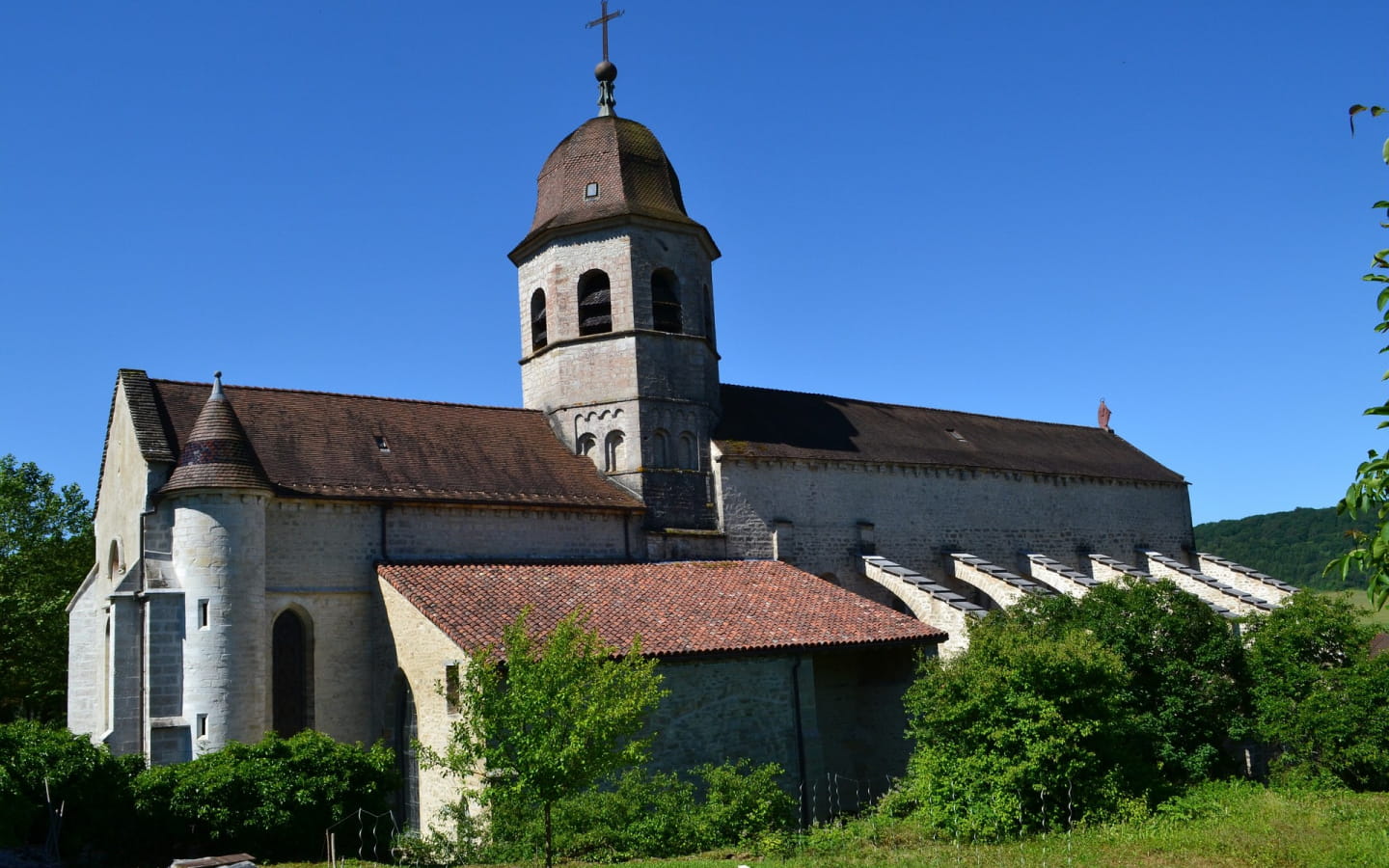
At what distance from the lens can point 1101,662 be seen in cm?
1727

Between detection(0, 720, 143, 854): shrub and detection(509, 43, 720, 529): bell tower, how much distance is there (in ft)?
39.5

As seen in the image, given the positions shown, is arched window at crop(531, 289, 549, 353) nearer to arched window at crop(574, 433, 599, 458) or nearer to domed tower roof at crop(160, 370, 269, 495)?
arched window at crop(574, 433, 599, 458)

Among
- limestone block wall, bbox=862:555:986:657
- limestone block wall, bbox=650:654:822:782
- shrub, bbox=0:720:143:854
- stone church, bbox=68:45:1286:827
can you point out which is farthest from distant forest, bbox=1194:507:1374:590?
shrub, bbox=0:720:143:854

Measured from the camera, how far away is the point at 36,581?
29.9 m

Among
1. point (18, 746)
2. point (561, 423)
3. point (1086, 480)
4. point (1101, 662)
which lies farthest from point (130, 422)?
point (1086, 480)

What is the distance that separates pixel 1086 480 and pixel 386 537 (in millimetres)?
21872

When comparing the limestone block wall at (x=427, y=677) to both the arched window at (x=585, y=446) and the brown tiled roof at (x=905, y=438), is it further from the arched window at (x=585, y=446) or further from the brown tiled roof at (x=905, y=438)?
the brown tiled roof at (x=905, y=438)

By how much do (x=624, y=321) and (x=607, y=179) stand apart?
364 cm

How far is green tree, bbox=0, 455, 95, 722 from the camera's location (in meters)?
29.0

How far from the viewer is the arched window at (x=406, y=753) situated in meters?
18.9

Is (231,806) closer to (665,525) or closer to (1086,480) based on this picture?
(665,525)

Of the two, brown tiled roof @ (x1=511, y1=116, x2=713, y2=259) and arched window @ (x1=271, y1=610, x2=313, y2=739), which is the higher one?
brown tiled roof @ (x1=511, y1=116, x2=713, y2=259)

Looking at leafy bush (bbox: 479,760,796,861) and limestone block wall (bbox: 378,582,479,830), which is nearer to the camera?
leafy bush (bbox: 479,760,796,861)

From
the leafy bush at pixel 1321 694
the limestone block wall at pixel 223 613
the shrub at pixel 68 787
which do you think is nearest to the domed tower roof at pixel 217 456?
the limestone block wall at pixel 223 613
